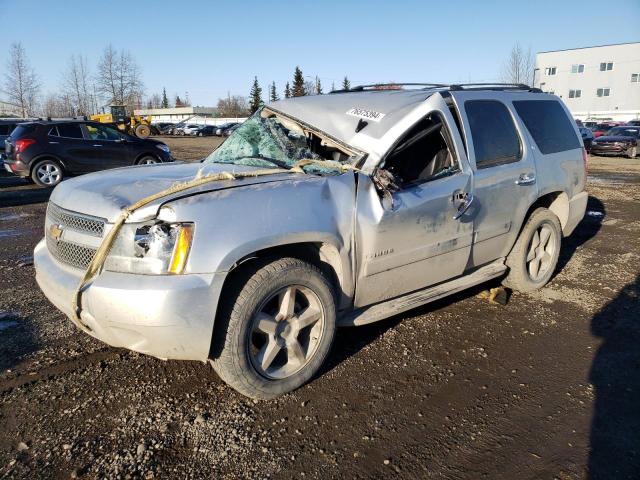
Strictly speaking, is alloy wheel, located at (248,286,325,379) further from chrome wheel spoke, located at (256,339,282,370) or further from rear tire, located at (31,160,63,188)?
rear tire, located at (31,160,63,188)

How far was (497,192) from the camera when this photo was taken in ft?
13.2

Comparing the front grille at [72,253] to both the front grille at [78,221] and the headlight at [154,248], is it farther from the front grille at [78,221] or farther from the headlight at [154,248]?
the headlight at [154,248]

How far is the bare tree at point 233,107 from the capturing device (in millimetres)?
104262

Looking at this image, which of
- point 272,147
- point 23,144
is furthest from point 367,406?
A: point 23,144

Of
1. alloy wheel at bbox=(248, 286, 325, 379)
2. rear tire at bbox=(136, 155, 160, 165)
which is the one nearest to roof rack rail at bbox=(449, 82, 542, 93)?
alloy wheel at bbox=(248, 286, 325, 379)

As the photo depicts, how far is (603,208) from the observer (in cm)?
951

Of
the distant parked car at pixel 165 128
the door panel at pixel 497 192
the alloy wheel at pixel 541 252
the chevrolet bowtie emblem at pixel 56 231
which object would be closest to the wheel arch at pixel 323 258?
the chevrolet bowtie emblem at pixel 56 231

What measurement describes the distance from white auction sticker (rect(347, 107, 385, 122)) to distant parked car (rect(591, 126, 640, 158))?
73.5ft

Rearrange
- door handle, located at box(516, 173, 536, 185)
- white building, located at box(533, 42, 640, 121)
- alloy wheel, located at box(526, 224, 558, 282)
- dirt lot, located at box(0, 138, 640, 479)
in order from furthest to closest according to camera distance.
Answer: white building, located at box(533, 42, 640, 121)
alloy wheel, located at box(526, 224, 558, 282)
door handle, located at box(516, 173, 536, 185)
dirt lot, located at box(0, 138, 640, 479)

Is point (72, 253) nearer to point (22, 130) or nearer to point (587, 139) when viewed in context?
point (22, 130)

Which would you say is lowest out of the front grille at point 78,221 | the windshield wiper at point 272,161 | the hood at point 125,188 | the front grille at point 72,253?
the front grille at point 72,253

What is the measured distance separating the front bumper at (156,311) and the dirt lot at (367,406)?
18.9 inches

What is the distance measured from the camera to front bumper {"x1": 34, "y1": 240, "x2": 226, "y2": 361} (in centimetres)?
246

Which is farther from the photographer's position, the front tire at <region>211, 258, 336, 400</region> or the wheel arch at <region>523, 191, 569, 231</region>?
the wheel arch at <region>523, 191, 569, 231</region>
